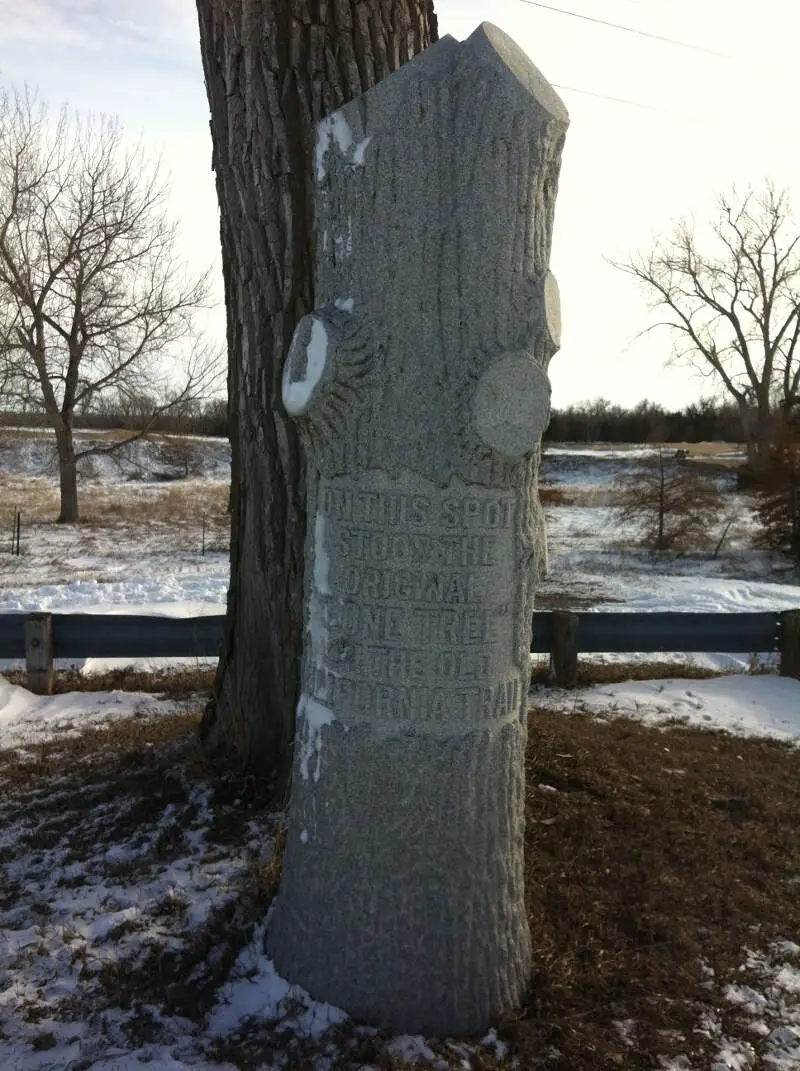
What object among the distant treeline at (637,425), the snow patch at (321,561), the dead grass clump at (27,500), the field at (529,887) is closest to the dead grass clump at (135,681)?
the field at (529,887)

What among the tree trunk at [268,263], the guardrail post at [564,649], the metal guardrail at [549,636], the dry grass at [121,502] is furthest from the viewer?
the dry grass at [121,502]

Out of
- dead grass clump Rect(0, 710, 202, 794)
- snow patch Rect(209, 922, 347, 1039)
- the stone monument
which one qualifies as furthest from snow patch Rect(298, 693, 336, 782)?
dead grass clump Rect(0, 710, 202, 794)

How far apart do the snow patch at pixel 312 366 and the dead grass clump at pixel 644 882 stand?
1.88 metres

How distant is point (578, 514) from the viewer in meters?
20.0

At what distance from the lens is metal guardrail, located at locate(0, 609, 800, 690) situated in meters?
5.59

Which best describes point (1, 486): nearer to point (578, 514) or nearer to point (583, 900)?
point (578, 514)

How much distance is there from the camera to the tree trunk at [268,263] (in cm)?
369

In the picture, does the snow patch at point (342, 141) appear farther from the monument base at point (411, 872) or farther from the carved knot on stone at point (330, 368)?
the monument base at point (411, 872)

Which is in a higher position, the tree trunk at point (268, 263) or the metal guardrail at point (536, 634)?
the tree trunk at point (268, 263)

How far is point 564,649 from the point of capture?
5953 mm

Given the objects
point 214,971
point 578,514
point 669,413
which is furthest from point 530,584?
point 669,413

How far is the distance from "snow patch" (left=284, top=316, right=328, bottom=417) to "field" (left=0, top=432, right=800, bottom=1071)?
174cm

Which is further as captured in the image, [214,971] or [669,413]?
[669,413]

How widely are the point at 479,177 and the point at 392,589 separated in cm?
113
